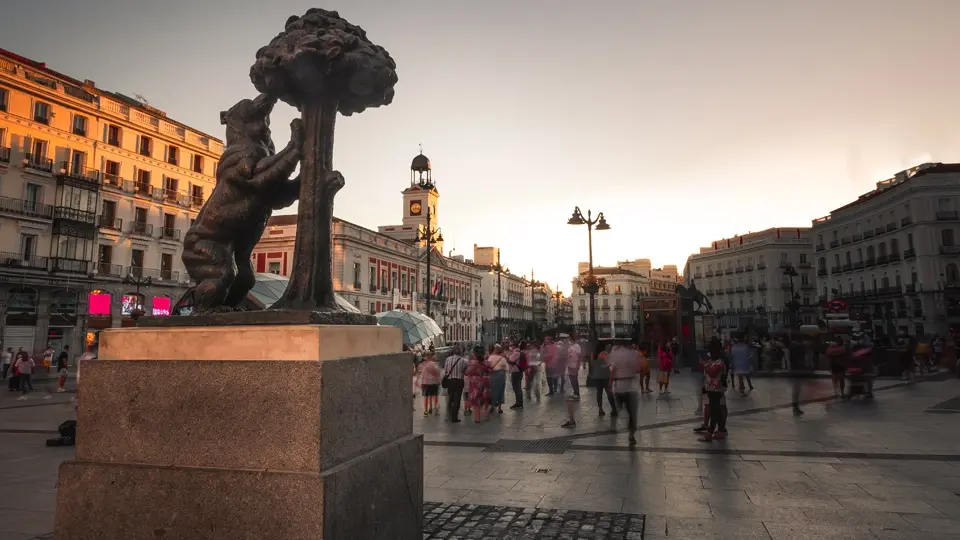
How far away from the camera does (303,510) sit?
2.46 m

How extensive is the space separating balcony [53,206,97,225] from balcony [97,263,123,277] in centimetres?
260

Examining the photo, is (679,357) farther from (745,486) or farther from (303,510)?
(303,510)

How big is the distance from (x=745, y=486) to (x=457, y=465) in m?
3.31

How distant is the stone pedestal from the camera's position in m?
2.53

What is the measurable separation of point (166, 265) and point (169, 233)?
2.19m

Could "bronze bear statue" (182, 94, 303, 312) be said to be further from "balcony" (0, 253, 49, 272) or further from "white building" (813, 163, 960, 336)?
"white building" (813, 163, 960, 336)

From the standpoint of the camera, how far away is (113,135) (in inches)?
1308

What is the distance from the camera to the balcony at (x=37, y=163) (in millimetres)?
28292

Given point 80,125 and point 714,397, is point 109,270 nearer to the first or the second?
point 80,125

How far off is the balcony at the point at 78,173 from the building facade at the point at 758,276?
200 feet

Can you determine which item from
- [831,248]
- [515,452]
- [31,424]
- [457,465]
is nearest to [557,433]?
[515,452]

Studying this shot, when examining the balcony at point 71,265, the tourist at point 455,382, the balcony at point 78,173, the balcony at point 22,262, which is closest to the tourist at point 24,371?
the tourist at point 455,382

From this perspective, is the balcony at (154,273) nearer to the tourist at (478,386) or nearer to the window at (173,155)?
the window at (173,155)

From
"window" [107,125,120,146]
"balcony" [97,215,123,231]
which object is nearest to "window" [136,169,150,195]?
"window" [107,125,120,146]
